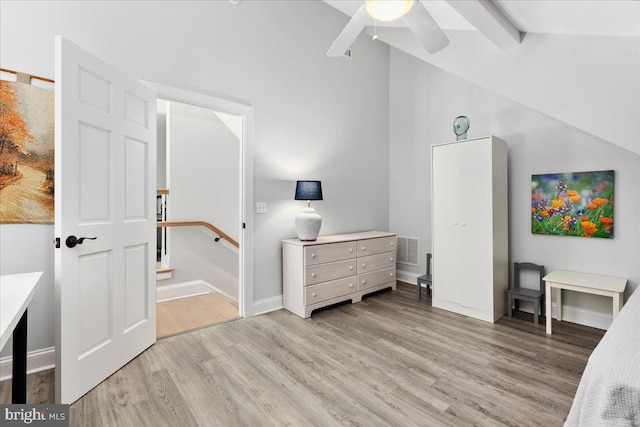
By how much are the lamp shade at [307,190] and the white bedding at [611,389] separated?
2464 millimetres

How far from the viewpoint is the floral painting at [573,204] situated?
2.79 m

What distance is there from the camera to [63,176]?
174 cm

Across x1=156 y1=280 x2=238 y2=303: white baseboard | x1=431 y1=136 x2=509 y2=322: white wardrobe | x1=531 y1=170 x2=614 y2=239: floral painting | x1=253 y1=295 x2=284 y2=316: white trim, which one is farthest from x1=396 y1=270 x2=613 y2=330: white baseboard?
x1=156 y1=280 x2=238 y2=303: white baseboard

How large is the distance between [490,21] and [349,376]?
2.31 meters

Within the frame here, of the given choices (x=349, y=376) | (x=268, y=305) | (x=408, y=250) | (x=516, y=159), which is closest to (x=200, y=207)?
(x=268, y=305)

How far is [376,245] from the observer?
3801 mm

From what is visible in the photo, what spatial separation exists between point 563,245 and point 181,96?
3872 millimetres

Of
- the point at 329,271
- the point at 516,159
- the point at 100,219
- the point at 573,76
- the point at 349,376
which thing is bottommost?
the point at 349,376

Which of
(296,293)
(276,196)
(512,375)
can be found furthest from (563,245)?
(276,196)

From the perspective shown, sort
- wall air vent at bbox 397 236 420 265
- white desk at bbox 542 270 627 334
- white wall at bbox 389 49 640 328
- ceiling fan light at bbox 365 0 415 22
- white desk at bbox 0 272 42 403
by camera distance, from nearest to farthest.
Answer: white desk at bbox 0 272 42 403 < ceiling fan light at bbox 365 0 415 22 < white desk at bbox 542 270 627 334 < white wall at bbox 389 49 640 328 < wall air vent at bbox 397 236 420 265

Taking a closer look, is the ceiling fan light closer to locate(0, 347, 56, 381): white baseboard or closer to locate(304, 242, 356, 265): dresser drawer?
locate(304, 242, 356, 265): dresser drawer

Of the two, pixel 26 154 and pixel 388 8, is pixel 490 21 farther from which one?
pixel 26 154

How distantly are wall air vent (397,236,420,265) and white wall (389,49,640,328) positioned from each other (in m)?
0.09

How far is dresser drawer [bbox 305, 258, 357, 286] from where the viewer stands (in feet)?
10.3
